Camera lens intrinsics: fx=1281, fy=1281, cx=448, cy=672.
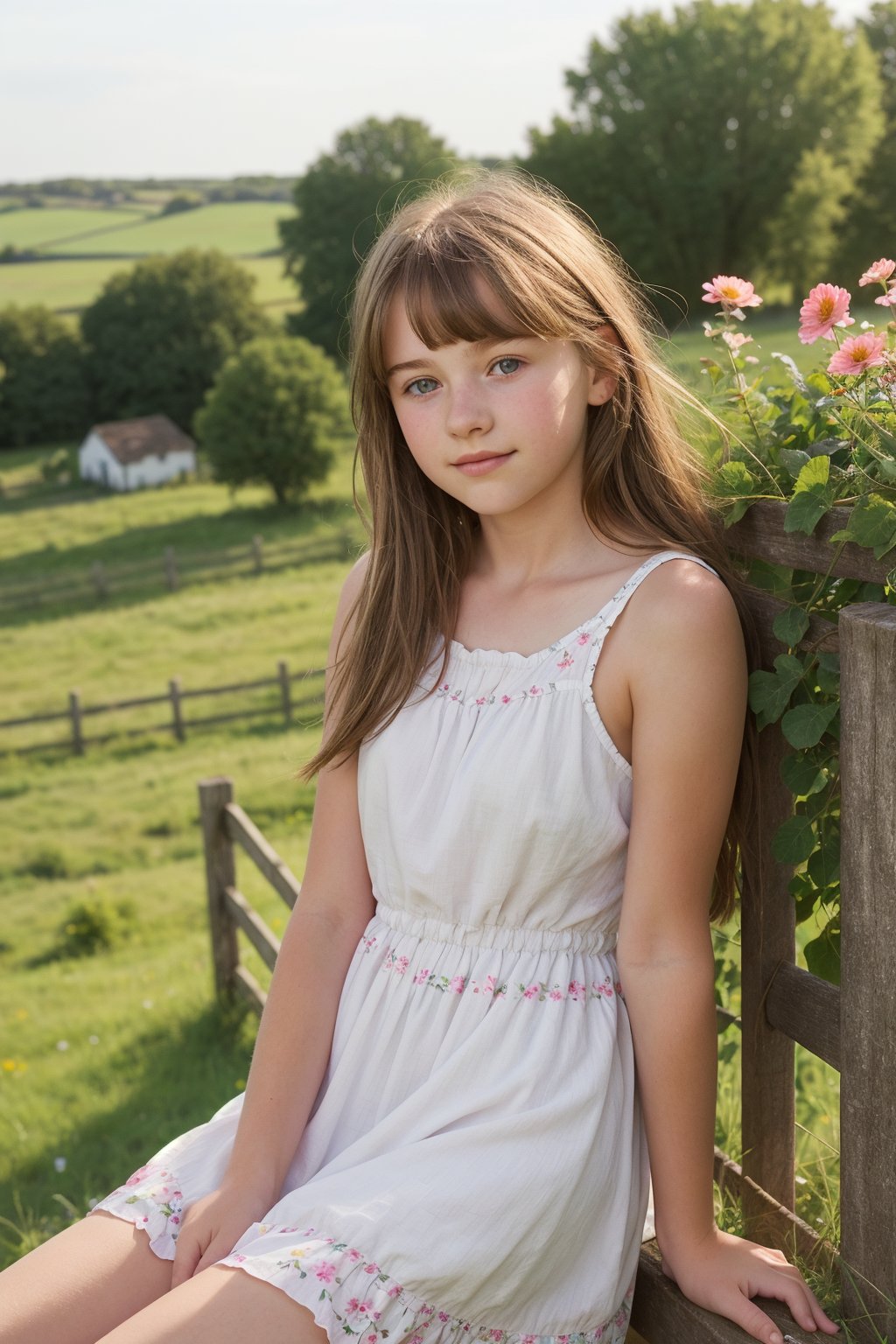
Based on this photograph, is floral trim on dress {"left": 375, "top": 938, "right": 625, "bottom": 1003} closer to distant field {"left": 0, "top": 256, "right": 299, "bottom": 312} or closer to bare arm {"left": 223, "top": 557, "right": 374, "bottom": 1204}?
bare arm {"left": 223, "top": 557, "right": 374, "bottom": 1204}

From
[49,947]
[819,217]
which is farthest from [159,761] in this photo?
[819,217]

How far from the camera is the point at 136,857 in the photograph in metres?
12.9

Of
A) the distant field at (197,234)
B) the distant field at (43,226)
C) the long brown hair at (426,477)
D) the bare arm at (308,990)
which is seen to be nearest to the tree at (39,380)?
the distant field at (197,234)

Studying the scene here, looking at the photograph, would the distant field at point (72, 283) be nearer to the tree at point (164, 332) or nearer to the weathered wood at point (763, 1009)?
the tree at point (164, 332)

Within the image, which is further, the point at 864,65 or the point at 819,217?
the point at 864,65

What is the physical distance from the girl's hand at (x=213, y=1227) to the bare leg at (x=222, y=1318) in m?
0.20

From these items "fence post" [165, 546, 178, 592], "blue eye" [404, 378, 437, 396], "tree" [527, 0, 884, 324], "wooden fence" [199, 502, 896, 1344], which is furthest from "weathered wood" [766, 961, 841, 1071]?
"tree" [527, 0, 884, 324]

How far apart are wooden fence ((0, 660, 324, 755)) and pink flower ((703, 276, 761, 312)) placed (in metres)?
15.6

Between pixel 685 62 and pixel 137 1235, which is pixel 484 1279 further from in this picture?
pixel 685 62

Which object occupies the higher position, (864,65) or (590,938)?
(864,65)

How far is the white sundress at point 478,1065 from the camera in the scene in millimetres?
1575

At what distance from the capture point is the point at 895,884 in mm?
1448

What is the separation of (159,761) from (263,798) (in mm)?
3804

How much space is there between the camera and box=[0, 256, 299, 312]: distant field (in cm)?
4962
